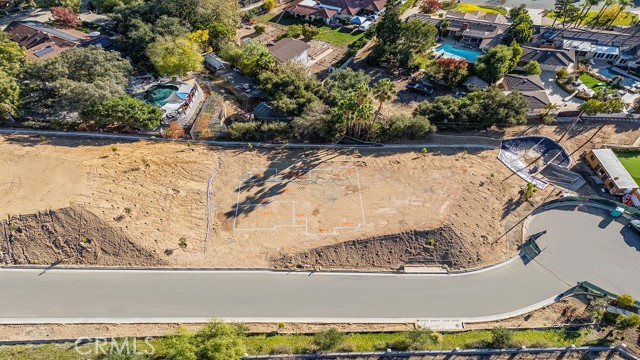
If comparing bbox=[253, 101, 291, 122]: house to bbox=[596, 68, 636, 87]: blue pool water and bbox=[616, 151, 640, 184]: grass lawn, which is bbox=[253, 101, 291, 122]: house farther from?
bbox=[596, 68, 636, 87]: blue pool water

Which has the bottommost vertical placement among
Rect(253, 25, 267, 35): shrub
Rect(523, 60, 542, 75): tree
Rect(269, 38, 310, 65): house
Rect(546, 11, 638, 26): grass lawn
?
Rect(253, 25, 267, 35): shrub

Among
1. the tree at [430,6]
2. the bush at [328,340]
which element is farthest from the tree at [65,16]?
the bush at [328,340]

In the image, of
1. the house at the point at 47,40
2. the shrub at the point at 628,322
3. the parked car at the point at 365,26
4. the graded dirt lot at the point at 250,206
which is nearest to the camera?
the shrub at the point at 628,322

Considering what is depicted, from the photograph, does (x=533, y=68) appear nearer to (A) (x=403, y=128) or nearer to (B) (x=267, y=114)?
(A) (x=403, y=128)

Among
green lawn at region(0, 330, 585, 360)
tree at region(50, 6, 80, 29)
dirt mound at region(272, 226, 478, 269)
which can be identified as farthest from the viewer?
tree at region(50, 6, 80, 29)

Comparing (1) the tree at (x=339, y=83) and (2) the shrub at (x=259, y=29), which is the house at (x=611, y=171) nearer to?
(1) the tree at (x=339, y=83)

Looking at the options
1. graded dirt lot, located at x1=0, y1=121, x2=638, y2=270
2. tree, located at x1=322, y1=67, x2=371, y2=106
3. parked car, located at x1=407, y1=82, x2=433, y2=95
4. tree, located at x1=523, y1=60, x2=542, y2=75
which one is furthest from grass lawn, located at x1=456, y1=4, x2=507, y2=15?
graded dirt lot, located at x1=0, y1=121, x2=638, y2=270
